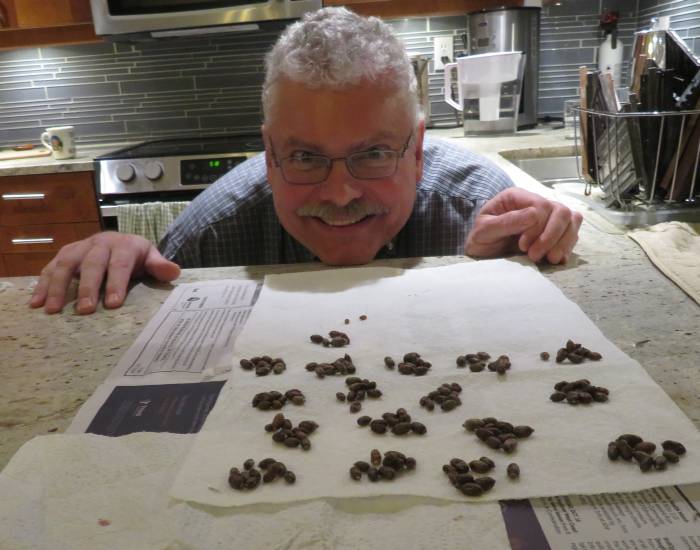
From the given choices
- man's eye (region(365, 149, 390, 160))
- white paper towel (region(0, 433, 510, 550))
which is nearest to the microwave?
man's eye (region(365, 149, 390, 160))

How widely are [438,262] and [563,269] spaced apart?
228mm

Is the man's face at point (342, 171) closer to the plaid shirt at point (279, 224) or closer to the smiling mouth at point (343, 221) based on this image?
the smiling mouth at point (343, 221)

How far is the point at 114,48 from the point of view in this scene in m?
3.02

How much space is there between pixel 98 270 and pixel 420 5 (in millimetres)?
2136

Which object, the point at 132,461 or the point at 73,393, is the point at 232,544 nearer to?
the point at 132,461

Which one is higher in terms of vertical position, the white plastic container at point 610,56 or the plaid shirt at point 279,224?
the white plastic container at point 610,56

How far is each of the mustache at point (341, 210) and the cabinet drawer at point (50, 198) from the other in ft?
5.51

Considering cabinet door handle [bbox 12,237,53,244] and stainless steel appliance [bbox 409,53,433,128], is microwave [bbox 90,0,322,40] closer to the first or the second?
stainless steel appliance [bbox 409,53,433,128]

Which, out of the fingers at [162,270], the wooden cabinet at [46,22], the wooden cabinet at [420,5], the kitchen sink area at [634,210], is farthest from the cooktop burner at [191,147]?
the fingers at [162,270]

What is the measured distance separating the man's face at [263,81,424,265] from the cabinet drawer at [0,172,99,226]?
160cm

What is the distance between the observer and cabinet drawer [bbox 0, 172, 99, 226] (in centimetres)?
250

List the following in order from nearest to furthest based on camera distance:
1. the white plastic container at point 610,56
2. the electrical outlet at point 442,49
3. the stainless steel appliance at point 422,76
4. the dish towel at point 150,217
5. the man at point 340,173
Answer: the man at point 340,173 → the dish towel at point 150,217 → the stainless steel appliance at point 422,76 → the white plastic container at point 610,56 → the electrical outlet at point 442,49

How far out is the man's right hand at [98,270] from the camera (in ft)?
3.28

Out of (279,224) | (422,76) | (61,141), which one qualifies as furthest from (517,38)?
(61,141)
